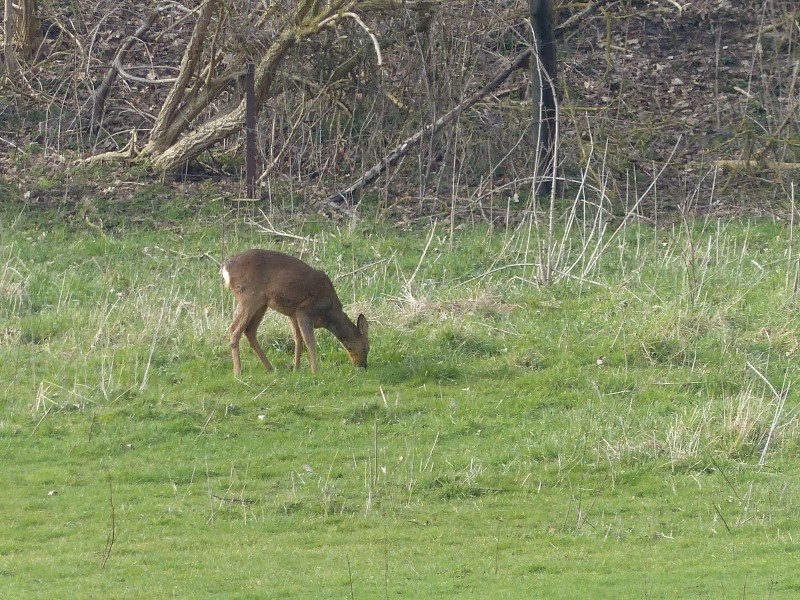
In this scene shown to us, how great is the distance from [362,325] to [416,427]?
1.70 metres

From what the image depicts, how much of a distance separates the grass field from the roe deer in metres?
0.29

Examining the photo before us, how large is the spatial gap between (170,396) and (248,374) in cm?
92

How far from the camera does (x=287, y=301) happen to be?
11.9 meters

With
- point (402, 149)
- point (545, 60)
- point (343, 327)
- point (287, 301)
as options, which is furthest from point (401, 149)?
point (287, 301)

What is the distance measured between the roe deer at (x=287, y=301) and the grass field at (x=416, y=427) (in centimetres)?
29

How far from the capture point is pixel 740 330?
12.7m

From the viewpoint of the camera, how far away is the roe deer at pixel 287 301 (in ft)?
38.8

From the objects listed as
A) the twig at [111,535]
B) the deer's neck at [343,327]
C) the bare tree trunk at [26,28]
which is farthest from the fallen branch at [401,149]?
the twig at [111,535]

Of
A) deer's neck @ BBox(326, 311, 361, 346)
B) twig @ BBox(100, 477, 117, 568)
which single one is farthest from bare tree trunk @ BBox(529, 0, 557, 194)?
twig @ BBox(100, 477, 117, 568)

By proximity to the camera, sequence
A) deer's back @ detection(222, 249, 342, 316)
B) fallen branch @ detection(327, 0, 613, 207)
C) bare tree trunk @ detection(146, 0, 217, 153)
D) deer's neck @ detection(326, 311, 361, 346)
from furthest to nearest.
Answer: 1. bare tree trunk @ detection(146, 0, 217, 153)
2. fallen branch @ detection(327, 0, 613, 207)
3. deer's neck @ detection(326, 311, 361, 346)
4. deer's back @ detection(222, 249, 342, 316)

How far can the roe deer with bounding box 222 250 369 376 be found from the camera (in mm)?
11812

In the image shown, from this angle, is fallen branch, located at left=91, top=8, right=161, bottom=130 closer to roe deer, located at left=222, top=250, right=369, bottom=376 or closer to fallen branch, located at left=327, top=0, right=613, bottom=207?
fallen branch, located at left=327, top=0, right=613, bottom=207

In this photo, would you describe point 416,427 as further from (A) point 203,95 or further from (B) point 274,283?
(A) point 203,95

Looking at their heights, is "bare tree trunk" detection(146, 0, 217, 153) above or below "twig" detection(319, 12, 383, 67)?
below
